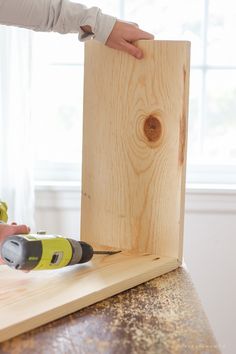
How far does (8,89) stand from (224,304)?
3.08 feet

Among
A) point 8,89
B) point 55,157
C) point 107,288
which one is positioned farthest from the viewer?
point 55,157

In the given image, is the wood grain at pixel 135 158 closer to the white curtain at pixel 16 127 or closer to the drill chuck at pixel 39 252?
the drill chuck at pixel 39 252

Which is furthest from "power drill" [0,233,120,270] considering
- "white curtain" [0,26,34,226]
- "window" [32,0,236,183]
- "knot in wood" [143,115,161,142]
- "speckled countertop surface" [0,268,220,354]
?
"window" [32,0,236,183]

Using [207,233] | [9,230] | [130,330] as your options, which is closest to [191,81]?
[207,233]

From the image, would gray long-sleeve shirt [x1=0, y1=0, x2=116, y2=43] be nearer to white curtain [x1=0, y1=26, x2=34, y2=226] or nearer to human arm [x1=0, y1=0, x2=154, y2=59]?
human arm [x1=0, y1=0, x2=154, y2=59]

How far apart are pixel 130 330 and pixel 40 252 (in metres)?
0.20

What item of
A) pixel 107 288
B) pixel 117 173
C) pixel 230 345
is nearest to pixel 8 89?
pixel 117 173

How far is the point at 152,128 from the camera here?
1087 millimetres

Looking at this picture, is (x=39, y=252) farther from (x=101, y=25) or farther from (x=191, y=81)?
(x=191, y=81)

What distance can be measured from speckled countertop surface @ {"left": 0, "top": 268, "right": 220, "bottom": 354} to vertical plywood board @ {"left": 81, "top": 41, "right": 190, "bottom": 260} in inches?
8.6

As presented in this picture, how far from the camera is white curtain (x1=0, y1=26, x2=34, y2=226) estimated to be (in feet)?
5.22

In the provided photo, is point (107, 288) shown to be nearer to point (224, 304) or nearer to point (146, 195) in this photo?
point (146, 195)

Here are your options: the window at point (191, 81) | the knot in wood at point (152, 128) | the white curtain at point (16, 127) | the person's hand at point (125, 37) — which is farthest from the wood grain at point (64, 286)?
the window at point (191, 81)

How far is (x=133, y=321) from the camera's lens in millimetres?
792
